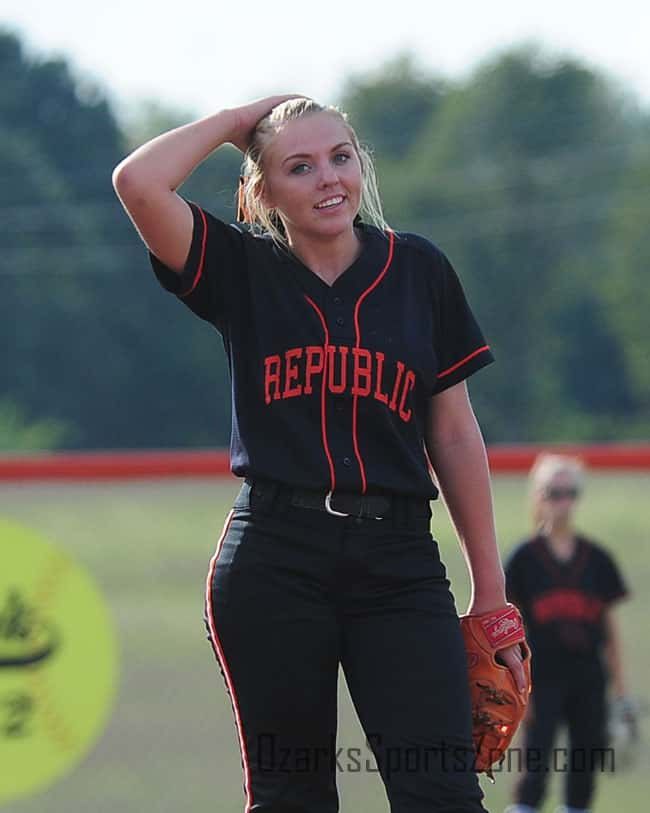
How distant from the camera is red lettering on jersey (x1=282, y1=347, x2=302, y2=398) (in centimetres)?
353

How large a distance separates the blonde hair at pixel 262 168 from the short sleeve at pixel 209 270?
4.2 inches

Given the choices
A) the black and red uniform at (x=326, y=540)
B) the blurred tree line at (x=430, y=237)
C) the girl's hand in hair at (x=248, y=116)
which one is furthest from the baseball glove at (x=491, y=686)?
the blurred tree line at (x=430, y=237)

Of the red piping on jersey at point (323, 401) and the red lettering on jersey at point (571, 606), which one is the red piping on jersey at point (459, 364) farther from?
the red lettering on jersey at point (571, 606)

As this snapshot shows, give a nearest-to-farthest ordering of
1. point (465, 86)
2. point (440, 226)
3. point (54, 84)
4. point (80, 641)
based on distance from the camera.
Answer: point (80, 641) < point (54, 84) < point (440, 226) < point (465, 86)

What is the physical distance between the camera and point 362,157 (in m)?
3.70

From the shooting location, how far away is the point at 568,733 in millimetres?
7223

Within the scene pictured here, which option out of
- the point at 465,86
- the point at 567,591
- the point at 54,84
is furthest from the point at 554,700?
the point at 465,86

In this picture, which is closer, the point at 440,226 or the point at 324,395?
the point at 324,395

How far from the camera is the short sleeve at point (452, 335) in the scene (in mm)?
3674

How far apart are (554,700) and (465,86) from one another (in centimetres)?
5884

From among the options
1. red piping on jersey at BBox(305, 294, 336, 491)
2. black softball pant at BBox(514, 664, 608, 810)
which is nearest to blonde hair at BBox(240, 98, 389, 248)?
red piping on jersey at BBox(305, 294, 336, 491)

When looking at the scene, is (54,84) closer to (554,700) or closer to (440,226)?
(440,226)

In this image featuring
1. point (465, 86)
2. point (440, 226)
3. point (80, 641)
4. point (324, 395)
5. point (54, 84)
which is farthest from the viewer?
point (465, 86)

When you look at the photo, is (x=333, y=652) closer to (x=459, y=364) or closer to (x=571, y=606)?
(x=459, y=364)
